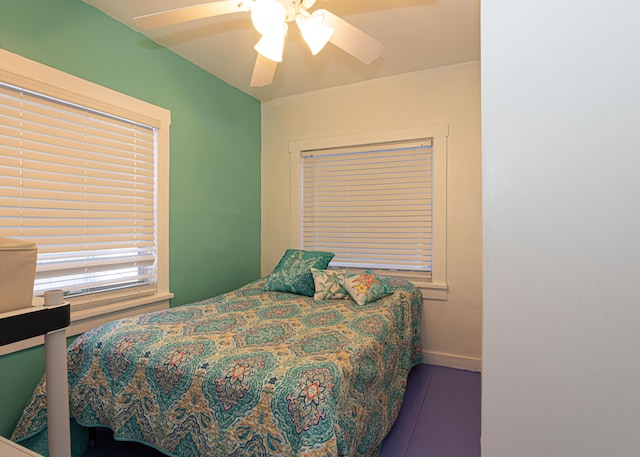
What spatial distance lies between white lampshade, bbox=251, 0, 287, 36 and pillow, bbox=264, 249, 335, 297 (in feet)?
5.91

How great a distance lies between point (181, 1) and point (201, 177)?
1.28 m

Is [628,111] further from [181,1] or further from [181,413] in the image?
[181,1]

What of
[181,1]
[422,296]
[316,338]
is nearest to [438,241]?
[422,296]

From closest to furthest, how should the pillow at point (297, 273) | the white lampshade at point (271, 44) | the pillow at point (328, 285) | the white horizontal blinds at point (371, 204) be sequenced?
the white lampshade at point (271, 44), the pillow at point (328, 285), the pillow at point (297, 273), the white horizontal blinds at point (371, 204)

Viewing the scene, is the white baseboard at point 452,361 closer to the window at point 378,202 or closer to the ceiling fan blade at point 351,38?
the window at point 378,202

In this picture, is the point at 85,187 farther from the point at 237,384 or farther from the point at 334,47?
the point at 334,47

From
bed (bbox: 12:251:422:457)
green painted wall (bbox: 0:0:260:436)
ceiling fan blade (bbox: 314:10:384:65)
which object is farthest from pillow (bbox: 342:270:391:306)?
ceiling fan blade (bbox: 314:10:384:65)

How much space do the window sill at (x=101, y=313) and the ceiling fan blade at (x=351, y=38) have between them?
2104mm

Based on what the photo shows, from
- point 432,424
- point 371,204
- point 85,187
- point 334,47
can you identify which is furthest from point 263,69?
point 432,424

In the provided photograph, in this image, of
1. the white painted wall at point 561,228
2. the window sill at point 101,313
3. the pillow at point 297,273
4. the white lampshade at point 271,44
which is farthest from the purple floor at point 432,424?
the white lampshade at point 271,44

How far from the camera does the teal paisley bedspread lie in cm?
121

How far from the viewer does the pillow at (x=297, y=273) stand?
270 cm

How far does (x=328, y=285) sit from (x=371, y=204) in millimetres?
1025

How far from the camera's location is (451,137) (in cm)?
287
